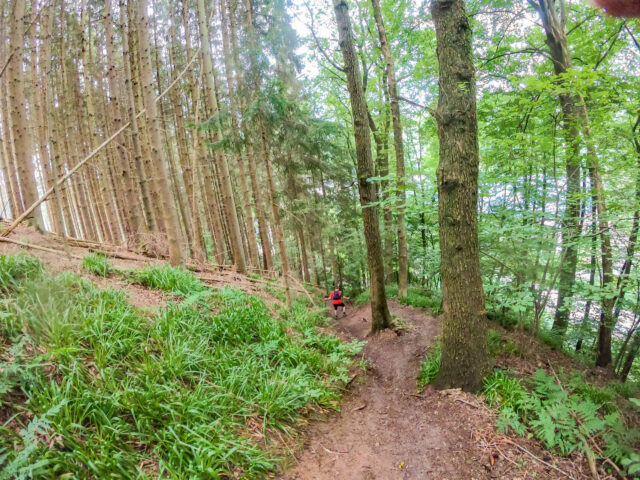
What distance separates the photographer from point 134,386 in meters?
2.90

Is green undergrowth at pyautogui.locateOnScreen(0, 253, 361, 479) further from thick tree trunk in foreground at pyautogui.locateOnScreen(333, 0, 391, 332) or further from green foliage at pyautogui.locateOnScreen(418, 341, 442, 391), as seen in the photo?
thick tree trunk in foreground at pyautogui.locateOnScreen(333, 0, 391, 332)

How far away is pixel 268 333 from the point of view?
483 centimetres

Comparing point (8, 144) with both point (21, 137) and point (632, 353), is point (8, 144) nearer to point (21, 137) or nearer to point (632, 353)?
point (21, 137)

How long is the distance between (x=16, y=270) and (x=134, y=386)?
8.48 feet

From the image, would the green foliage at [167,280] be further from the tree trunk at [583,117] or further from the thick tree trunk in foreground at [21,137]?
the tree trunk at [583,117]

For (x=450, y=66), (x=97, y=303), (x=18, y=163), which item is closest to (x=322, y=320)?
(x=97, y=303)

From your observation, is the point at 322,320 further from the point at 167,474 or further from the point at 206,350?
the point at 167,474

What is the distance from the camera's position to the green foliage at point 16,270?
3496 mm

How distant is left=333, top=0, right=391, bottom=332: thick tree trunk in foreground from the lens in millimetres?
5855

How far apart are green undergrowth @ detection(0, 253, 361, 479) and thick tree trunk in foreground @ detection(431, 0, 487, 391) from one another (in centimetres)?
192

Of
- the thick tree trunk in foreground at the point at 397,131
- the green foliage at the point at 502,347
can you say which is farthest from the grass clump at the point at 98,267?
the green foliage at the point at 502,347

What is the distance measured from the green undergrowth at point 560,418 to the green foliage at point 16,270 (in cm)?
628

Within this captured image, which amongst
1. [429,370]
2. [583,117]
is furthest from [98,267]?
[583,117]

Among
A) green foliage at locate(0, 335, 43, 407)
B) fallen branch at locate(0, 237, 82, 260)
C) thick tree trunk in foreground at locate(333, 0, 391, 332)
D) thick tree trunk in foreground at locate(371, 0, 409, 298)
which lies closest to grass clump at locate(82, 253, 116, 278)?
fallen branch at locate(0, 237, 82, 260)
